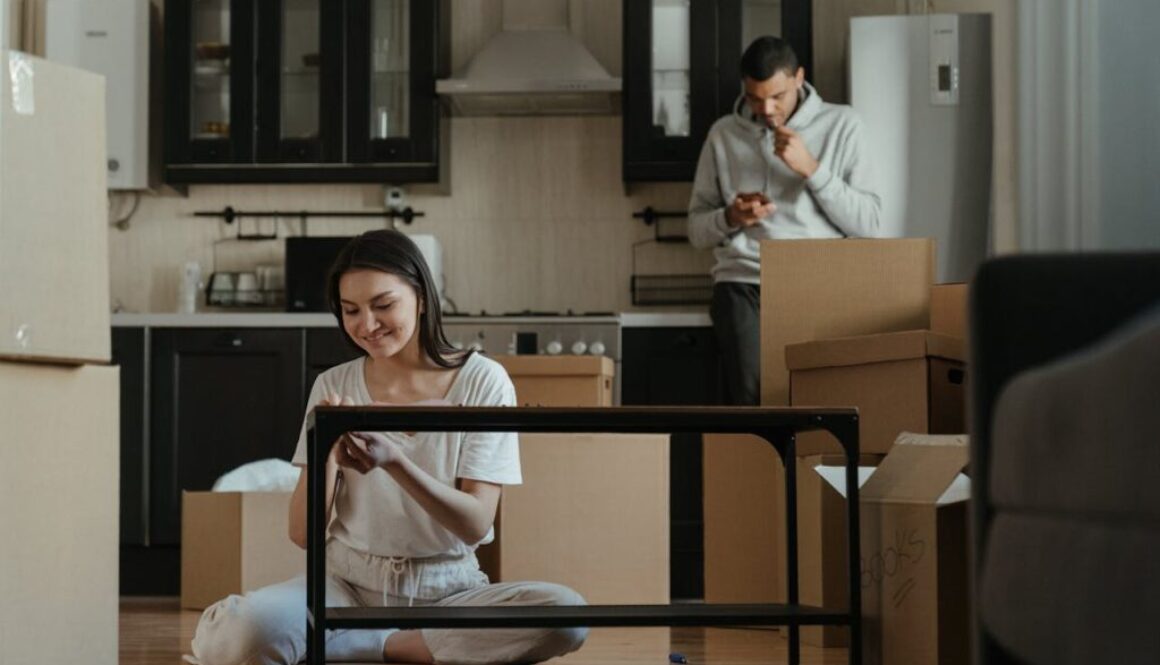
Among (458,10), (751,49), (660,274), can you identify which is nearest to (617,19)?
(458,10)

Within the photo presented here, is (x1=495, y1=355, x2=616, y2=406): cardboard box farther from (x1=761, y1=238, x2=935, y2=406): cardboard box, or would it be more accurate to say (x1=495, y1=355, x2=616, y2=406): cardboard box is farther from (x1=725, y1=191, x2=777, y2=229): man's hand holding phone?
(x1=761, y1=238, x2=935, y2=406): cardboard box

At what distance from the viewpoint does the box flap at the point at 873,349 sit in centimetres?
273

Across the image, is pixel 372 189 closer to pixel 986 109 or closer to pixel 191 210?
pixel 191 210

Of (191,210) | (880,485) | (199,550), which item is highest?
(191,210)

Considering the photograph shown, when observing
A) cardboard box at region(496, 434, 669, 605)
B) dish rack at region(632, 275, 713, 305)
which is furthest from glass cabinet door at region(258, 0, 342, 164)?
cardboard box at region(496, 434, 669, 605)

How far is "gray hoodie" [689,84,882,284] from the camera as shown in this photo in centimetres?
442

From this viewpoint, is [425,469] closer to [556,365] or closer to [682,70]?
[556,365]

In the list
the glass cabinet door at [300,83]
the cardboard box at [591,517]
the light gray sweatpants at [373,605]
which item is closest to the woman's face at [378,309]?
the light gray sweatpants at [373,605]

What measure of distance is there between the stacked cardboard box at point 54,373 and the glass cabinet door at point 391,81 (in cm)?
279

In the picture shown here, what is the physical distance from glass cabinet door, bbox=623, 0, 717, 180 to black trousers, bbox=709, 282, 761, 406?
650 mm

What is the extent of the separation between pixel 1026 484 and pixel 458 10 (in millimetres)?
4461

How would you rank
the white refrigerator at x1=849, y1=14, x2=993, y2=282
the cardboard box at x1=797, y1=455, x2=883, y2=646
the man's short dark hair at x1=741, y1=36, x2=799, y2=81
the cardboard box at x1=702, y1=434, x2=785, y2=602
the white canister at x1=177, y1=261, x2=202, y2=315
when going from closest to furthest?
the cardboard box at x1=797, y1=455, x2=883, y2=646 < the cardboard box at x1=702, y1=434, x2=785, y2=602 < the man's short dark hair at x1=741, y1=36, x2=799, y2=81 < the white refrigerator at x1=849, y1=14, x2=993, y2=282 < the white canister at x1=177, y1=261, x2=202, y2=315

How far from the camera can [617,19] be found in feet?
17.8

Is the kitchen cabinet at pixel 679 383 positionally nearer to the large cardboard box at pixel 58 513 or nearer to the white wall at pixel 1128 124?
the white wall at pixel 1128 124
